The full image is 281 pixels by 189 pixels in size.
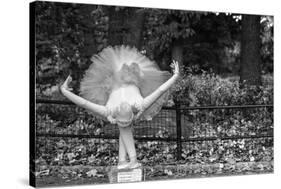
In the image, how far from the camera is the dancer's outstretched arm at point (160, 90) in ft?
24.3

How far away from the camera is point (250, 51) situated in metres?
8.34

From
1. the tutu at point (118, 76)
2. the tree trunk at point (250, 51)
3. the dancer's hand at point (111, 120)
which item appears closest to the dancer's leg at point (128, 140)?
the dancer's hand at point (111, 120)

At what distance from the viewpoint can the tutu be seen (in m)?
7.30

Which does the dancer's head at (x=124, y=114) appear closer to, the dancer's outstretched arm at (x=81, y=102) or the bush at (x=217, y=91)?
the dancer's outstretched arm at (x=81, y=102)

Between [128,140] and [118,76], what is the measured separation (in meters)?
0.71

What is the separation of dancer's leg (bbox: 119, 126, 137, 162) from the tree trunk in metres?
1.66

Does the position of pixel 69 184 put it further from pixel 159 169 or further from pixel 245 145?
pixel 245 145

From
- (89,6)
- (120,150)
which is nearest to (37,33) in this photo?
(89,6)

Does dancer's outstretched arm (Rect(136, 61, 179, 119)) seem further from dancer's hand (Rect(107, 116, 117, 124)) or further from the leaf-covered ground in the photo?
the leaf-covered ground

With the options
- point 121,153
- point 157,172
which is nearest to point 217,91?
point 157,172

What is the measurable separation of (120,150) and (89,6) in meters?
1.60

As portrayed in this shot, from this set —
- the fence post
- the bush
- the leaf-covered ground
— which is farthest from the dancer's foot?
the bush

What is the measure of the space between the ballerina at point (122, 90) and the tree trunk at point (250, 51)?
1.21 metres

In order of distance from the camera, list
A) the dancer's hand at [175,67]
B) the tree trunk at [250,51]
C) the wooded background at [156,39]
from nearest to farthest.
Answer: the wooded background at [156,39] < the dancer's hand at [175,67] < the tree trunk at [250,51]
